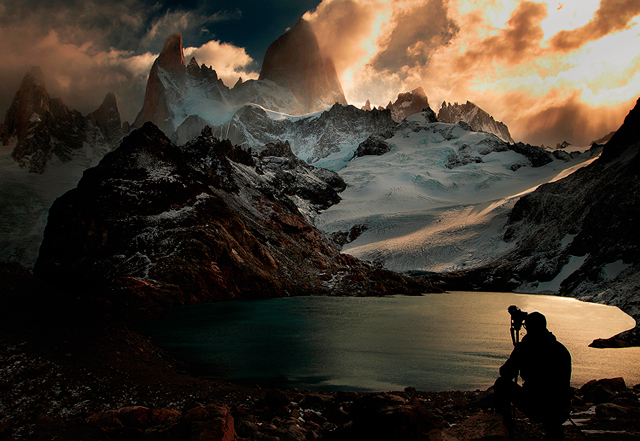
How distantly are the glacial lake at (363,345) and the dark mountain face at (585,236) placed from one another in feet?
34.3

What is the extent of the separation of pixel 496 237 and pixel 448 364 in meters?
99.2

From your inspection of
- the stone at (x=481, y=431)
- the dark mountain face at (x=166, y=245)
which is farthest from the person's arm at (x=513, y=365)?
the dark mountain face at (x=166, y=245)

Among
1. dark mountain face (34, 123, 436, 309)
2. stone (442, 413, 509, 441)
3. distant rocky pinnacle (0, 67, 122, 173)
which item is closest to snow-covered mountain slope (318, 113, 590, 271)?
dark mountain face (34, 123, 436, 309)

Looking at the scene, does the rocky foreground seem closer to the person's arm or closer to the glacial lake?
the person's arm

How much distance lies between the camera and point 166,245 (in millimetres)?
44969

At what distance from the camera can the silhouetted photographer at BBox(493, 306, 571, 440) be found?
5.95m

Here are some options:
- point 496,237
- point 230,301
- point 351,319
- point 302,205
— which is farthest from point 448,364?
point 302,205

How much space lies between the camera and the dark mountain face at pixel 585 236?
50.0 m

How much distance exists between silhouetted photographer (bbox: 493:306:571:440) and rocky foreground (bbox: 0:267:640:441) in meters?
0.66

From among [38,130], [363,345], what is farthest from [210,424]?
[38,130]

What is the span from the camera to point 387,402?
6.61 metres

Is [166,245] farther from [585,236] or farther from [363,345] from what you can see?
[585,236]

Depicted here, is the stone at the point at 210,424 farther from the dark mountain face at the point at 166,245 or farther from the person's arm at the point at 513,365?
the dark mountain face at the point at 166,245

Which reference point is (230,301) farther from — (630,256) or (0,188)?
(0,188)
